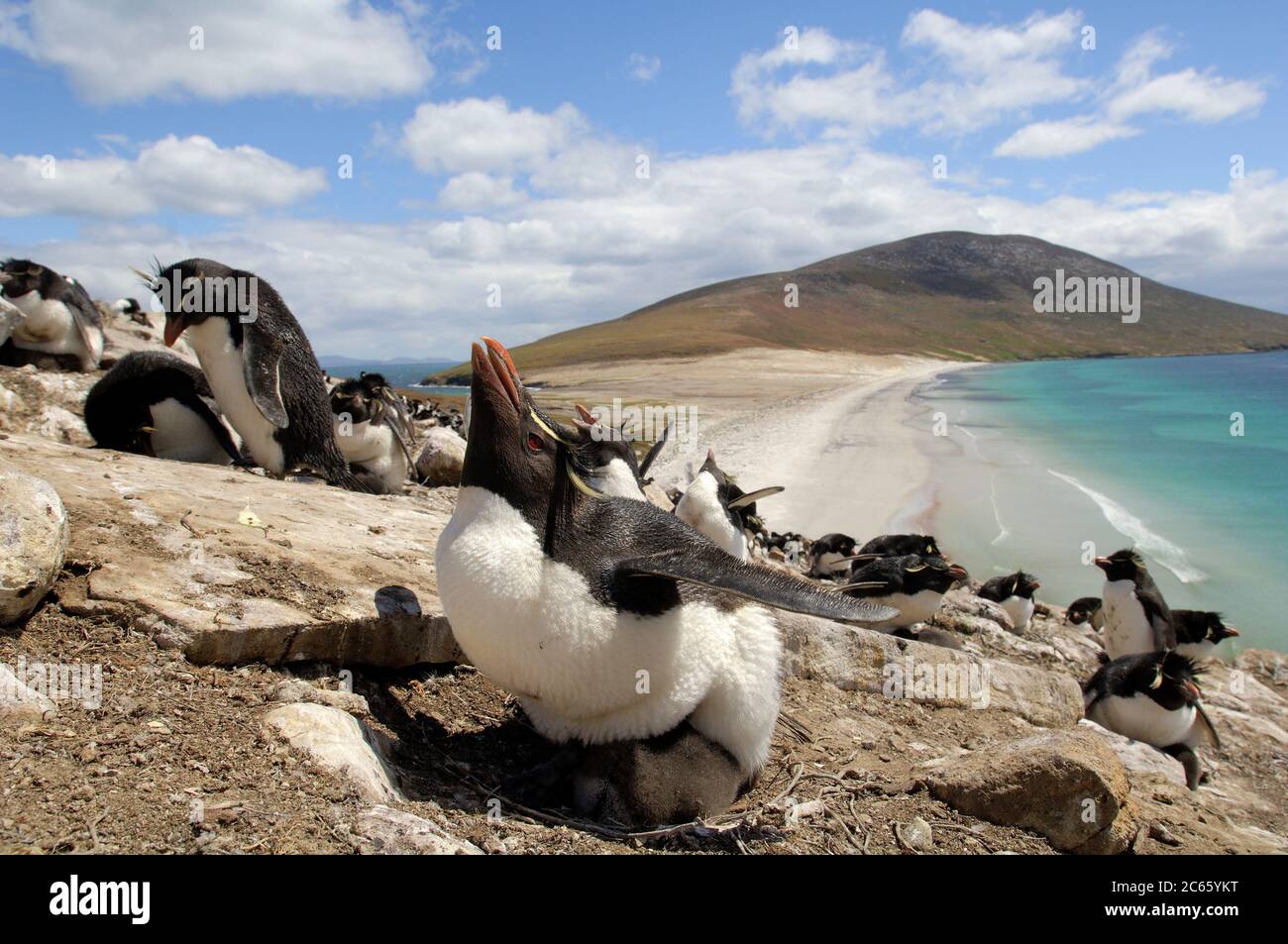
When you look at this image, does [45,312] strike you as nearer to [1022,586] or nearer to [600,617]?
[600,617]

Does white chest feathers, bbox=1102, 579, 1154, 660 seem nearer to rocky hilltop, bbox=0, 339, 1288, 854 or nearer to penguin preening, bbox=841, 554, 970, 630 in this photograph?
penguin preening, bbox=841, 554, 970, 630

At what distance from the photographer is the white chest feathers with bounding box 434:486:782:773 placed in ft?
9.54

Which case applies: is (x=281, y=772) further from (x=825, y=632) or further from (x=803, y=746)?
(x=825, y=632)

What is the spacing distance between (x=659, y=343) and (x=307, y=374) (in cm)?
8443

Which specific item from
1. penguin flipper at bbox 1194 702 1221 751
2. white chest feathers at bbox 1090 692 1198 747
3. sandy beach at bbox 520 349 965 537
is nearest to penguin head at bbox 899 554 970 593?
white chest feathers at bbox 1090 692 1198 747

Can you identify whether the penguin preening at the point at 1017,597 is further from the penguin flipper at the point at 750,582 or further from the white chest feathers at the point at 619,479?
the penguin flipper at the point at 750,582

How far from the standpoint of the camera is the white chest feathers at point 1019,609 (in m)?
10.2

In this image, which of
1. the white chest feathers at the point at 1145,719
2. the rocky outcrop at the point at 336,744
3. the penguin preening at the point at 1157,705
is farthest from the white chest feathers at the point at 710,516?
the rocky outcrop at the point at 336,744

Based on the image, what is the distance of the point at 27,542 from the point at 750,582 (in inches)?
95.8

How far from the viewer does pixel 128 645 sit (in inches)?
118

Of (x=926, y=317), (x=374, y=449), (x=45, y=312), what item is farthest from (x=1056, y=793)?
(x=926, y=317)
